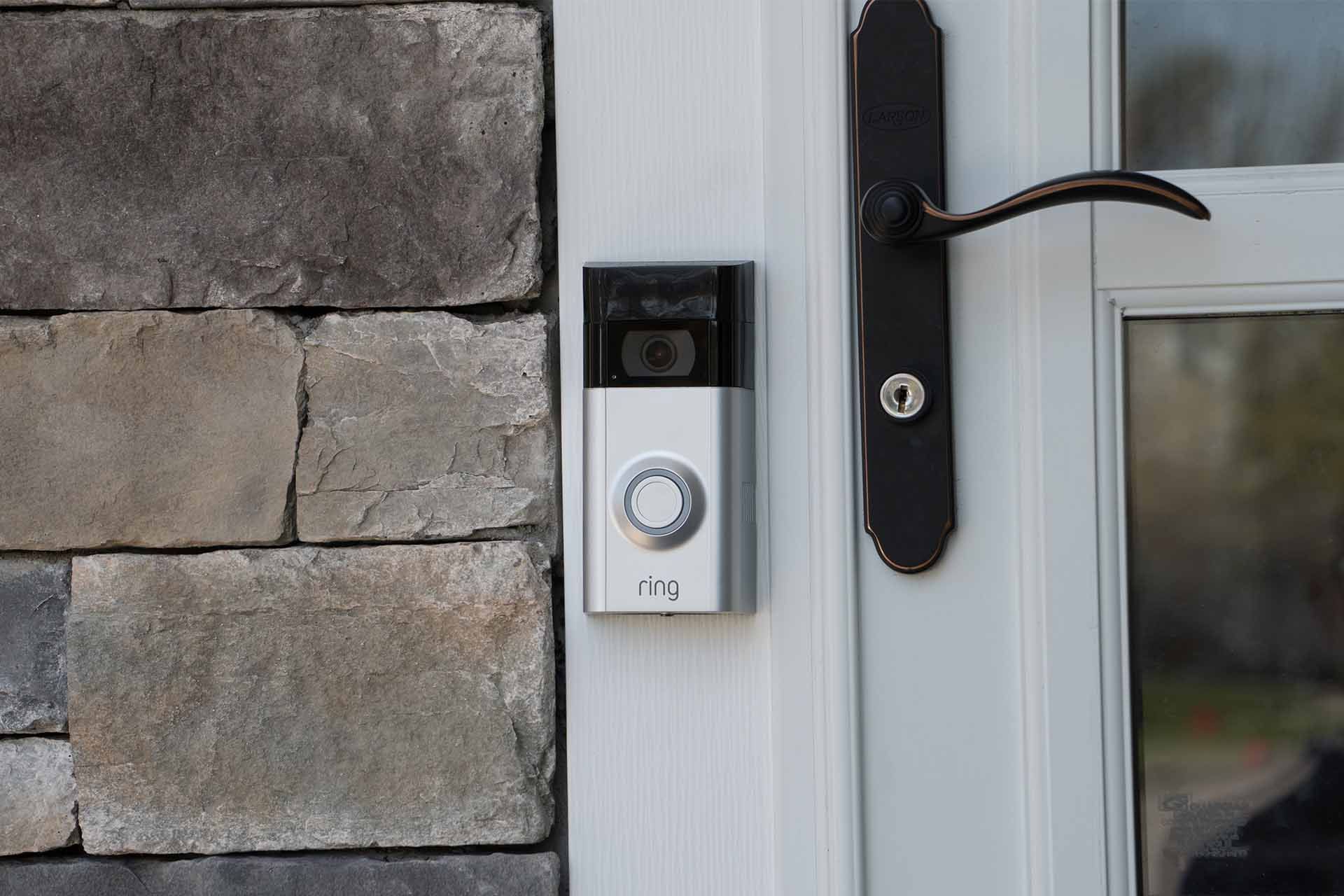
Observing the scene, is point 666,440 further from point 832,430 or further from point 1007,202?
point 1007,202

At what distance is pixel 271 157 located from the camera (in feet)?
2.99

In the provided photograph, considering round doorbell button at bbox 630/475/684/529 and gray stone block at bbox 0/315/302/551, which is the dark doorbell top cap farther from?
gray stone block at bbox 0/315/302/551

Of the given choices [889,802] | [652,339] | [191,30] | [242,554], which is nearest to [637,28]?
[652,339]

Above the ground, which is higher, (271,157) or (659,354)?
(271,157)

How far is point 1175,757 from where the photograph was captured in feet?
2.87

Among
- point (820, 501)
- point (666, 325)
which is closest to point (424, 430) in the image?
point (666, 325)

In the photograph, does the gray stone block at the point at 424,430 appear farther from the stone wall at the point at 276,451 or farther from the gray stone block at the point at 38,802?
the gray stone block at the point at 38,802

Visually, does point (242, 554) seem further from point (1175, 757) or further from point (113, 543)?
point (1175, 757)

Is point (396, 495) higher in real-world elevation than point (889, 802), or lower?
higher

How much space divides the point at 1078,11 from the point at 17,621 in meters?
1.10

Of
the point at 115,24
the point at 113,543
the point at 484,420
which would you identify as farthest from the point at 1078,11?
the point at 113,543

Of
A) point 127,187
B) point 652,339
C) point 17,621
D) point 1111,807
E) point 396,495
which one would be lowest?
point 1111,807

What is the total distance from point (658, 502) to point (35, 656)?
60 cm

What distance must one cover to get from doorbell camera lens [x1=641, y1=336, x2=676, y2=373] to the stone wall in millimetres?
96
